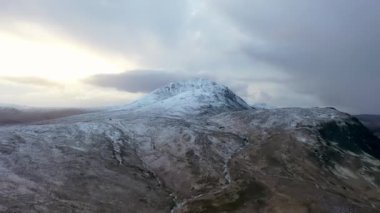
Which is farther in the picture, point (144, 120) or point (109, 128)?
point (144, 120)

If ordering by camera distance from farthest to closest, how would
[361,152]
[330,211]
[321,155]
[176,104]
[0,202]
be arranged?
1. [176,104]
2. [361,152]
3. [321,155]
4. [330,211]
5. [0,202]

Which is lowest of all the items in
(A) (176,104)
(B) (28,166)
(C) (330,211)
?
(C) (330,211)

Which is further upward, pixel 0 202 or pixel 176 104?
pixel 176 104

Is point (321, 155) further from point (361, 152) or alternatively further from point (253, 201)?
point (253, 201)

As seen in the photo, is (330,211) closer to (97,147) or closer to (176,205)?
(176,205)

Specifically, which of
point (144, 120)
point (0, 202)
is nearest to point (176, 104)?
point (144, 120)

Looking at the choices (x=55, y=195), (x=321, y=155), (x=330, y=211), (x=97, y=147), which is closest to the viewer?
(x=55, y=195)
